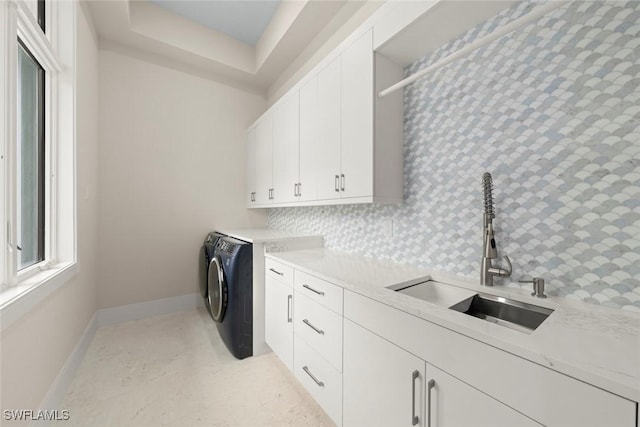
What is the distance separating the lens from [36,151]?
1637 millimetres

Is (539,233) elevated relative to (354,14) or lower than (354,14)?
lower

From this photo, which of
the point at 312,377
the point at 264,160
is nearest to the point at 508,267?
the point at 312,377

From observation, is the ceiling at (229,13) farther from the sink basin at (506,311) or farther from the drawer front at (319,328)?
the sink basin at (506,311)

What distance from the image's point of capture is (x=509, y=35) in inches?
46.3

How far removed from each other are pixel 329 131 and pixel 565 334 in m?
1.56

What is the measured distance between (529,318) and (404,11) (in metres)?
1.57

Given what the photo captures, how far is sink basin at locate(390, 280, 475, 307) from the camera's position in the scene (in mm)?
1257

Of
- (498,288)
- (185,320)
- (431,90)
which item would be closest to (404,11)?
(431,90)

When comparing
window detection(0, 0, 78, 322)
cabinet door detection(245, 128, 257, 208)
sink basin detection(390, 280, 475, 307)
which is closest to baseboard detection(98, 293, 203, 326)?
window detection(0, 0, 78, 322)

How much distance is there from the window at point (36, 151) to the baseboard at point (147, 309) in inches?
48.1

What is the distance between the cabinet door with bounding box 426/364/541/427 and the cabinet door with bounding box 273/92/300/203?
1708mm

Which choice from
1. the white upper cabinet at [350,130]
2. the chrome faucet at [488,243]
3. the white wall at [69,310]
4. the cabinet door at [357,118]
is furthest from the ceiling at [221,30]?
the chrome faucet at [488,243]

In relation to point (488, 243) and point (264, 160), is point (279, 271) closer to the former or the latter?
point (488, 243)

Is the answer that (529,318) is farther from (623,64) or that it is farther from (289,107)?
(289,107)
